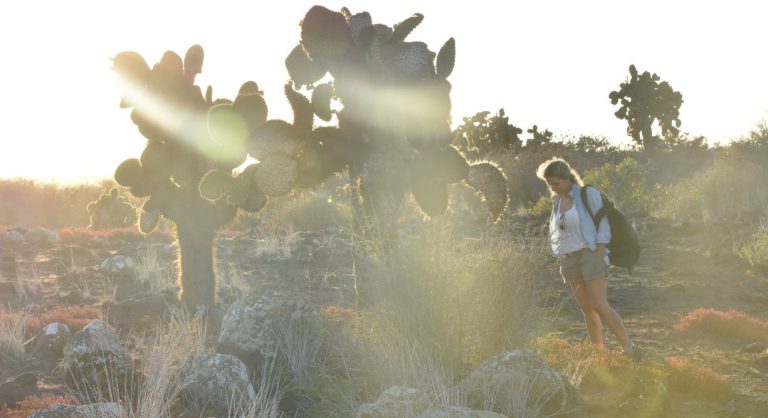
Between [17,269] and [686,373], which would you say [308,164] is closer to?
[686,373]

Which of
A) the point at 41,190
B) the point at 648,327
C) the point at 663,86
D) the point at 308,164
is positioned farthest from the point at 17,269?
the point at 663,86

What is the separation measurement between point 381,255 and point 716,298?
695 cm

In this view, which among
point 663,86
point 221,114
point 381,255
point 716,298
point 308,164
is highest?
point 663,86

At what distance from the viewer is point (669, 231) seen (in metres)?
16.4

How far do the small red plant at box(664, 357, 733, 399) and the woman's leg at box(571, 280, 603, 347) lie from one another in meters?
0.79

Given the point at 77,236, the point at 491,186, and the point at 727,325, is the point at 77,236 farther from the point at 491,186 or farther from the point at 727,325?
the point at 727,325

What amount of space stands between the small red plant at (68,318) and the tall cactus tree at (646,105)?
30226 millimetres

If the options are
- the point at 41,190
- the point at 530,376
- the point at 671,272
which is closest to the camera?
the point at 530,376

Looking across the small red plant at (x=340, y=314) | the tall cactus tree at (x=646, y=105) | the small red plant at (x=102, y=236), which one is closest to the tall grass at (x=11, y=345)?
the small red plant at (x=340, y=314)

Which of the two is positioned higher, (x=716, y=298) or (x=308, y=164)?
(x=308, y=164)

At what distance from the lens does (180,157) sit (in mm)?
8680

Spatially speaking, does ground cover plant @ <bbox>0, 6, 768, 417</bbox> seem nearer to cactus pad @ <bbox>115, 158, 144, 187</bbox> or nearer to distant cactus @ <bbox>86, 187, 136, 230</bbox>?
cactus pad @ <bbox>115, 158, 144, 187</bbox>

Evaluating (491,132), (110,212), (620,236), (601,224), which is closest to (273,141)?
(601,224)

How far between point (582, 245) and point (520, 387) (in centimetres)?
210
